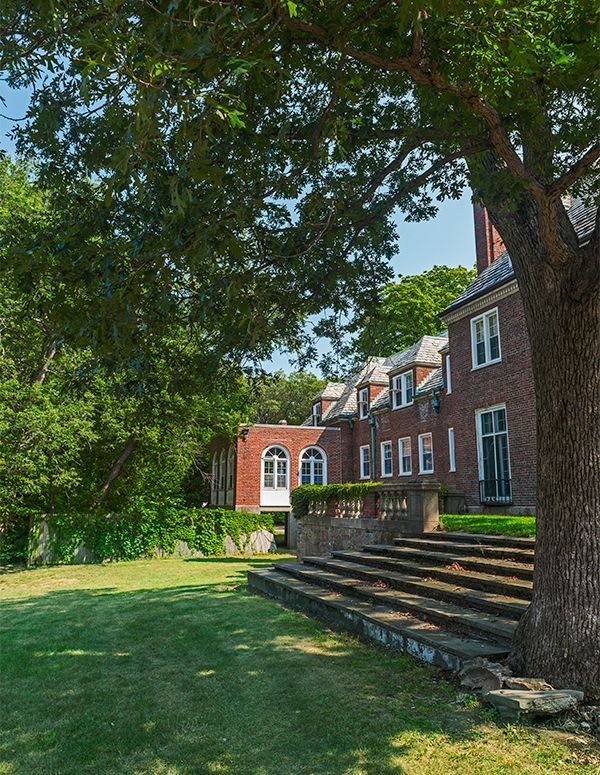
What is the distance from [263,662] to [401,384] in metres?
20.8

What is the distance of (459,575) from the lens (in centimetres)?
836

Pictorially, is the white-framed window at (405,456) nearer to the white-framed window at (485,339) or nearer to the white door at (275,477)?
the white door at (275,477)

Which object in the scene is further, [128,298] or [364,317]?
[364,317]

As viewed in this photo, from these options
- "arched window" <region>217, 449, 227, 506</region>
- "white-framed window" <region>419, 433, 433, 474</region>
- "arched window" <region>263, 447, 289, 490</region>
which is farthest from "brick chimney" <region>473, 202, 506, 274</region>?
"arched window" <region>217, 449, 227, 506</region>

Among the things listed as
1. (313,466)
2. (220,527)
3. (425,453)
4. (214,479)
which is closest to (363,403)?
(313,466)

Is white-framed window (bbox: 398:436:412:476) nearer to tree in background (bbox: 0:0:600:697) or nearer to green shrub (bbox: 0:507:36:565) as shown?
green shrub (bbox: 0:507:36:565)

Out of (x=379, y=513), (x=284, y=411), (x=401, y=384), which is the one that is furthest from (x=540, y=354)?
(x=284, y=411)

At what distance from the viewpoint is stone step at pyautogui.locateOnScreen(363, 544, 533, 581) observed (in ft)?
25.9

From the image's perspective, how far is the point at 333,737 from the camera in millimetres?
4414

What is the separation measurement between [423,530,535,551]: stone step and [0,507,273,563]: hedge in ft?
47.2

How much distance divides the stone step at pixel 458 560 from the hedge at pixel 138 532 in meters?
13.4

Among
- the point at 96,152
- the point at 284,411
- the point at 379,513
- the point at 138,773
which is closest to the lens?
the point at 138,773

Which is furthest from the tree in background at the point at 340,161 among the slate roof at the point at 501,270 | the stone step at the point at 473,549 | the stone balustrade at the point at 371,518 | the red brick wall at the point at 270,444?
the red brick wall at the point at 270,444

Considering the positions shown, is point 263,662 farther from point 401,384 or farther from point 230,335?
point 401,384
